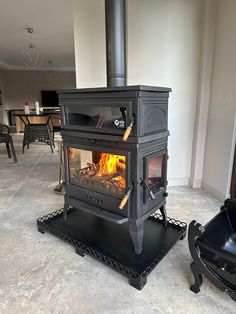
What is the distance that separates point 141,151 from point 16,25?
395cm

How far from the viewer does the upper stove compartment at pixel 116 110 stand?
1296 mm

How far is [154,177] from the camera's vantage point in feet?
5.30

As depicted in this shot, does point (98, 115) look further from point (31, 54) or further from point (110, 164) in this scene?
point (31, 54)

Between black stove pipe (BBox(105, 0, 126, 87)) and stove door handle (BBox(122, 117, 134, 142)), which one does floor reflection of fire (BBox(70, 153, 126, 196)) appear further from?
black stove pipe (BBox(105, 0, 126, 87))

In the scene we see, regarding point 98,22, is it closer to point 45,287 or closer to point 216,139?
point 216,139

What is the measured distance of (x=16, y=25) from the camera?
13.1ft

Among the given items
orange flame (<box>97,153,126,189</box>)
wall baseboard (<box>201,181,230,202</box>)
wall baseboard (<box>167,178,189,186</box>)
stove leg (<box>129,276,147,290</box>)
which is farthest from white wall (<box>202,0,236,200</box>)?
stove leg (<box>129,276,147,290</box>)

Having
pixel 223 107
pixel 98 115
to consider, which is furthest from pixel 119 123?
pixel 223 107

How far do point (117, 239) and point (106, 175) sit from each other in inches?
17.7

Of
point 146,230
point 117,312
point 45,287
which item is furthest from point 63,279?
point 146,230

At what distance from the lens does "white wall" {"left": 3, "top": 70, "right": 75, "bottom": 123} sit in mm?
8789

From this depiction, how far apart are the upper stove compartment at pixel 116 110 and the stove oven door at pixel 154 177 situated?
0.18m

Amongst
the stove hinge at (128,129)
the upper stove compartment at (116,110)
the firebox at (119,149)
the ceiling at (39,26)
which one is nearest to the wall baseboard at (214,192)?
the firebox at (119,149)

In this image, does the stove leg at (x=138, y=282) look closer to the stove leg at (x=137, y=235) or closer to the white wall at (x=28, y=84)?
the stove leg at (x=137, y=235)
